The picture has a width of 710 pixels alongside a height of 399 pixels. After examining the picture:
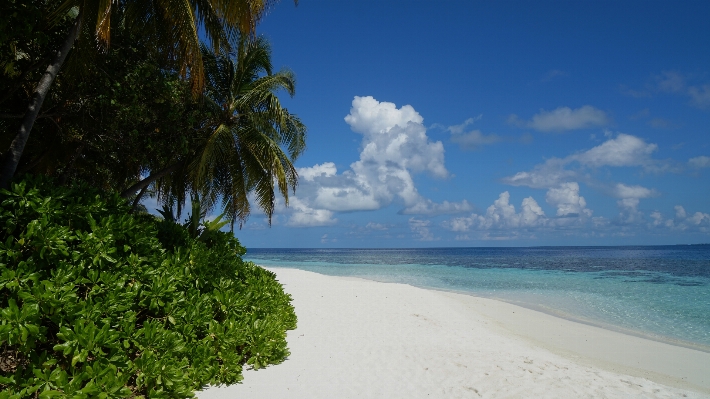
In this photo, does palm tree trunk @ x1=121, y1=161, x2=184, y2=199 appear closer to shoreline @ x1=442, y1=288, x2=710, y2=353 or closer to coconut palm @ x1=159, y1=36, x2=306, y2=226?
coconut palm @ x1=159, y1=36, x2=306, y2=226

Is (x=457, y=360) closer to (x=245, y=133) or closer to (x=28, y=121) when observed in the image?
(x=28, y=121)

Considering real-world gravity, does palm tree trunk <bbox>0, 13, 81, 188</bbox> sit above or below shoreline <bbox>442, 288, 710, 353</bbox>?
above

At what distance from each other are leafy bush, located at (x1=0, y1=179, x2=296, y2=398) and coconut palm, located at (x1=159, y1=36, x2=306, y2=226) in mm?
7878

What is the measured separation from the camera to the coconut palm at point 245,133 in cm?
1292

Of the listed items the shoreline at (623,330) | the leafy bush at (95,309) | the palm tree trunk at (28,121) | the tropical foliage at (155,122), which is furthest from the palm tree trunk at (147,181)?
the shoreline at (623,330)

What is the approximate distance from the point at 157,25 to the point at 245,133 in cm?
543

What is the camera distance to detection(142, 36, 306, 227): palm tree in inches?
506

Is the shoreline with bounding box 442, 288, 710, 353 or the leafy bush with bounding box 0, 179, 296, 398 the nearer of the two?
the leafy bush with bounding box 0, 179, 296, 398

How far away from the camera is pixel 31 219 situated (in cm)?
385

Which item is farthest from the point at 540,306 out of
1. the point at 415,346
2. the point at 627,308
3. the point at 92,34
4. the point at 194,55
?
the point at 92,34

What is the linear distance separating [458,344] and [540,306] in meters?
8.70

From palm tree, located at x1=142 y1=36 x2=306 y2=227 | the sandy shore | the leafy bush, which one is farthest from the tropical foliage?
the sandy shore

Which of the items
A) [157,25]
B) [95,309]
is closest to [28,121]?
[157,25]

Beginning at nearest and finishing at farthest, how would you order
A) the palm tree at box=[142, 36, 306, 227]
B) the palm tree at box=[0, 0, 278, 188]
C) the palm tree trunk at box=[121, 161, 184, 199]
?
the palm tree at box=[0, 0, 278, 188] < the palm tree trunk at box=[121, 161, 184, 199] < the palm tree at box=[142, 36, 306, 227]
